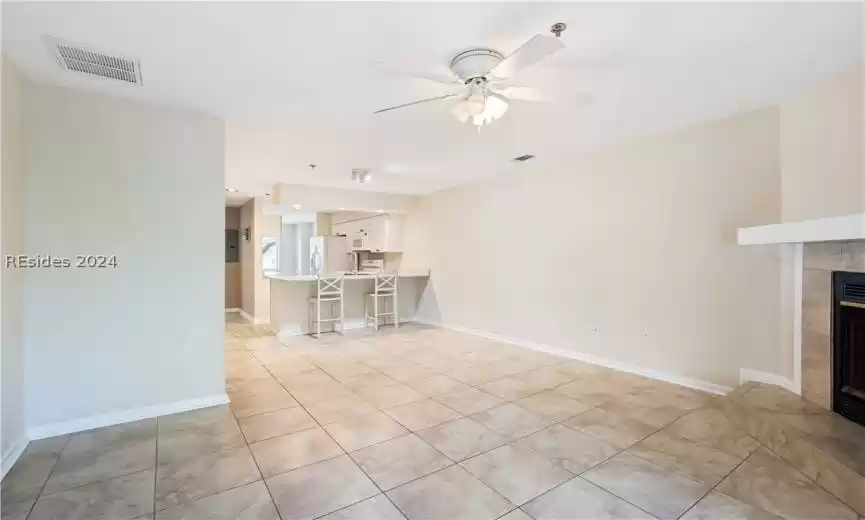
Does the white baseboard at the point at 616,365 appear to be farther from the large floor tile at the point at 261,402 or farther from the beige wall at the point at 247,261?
the beige wall at the point at 247,261

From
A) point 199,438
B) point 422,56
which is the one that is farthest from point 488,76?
point 199,438

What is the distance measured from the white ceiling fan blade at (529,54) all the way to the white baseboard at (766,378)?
9.53ft

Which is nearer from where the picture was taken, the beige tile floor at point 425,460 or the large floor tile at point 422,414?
the beige tile floor at point 425,460

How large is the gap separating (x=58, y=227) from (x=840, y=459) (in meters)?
4.61

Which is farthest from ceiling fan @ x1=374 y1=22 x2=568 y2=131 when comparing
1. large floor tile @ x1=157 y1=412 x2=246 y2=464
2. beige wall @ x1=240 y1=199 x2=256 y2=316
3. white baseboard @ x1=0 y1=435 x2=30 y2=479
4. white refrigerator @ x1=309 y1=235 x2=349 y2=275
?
beige wall @ x1=240 y1=199 x2=256 y2=316

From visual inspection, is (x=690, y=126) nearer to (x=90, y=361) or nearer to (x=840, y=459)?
(x=840, y=459)

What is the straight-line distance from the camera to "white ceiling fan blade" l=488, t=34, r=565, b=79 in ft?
5.61

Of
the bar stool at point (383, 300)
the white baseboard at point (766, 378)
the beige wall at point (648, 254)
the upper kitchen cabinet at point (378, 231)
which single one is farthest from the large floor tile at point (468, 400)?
the upper kitchen cabinet at point (378, 231)

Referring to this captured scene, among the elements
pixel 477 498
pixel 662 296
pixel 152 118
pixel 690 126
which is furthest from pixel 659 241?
pixel 152 118

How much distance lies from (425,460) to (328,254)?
570 centimetres

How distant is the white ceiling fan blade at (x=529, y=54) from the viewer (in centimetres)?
171

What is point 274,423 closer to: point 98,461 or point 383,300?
point 98,461

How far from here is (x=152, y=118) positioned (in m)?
2.87

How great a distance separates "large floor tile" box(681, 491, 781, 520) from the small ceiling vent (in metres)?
3.62
